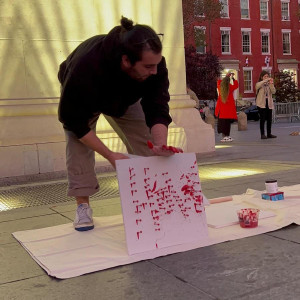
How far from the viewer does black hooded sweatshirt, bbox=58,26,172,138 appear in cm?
286

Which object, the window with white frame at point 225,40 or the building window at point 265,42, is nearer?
the window with white frame at point 225,40

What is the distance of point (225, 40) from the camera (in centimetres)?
4238

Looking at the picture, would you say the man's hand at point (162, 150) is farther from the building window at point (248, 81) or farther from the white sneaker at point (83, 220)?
the building window at point (248, 81)

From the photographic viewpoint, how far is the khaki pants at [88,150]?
355 centimetres

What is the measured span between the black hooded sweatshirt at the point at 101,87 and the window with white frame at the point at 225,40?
4021 centimetres

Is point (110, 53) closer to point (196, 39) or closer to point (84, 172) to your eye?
point (84, 172)

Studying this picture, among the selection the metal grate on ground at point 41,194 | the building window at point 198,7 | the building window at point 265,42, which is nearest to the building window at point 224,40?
the building window at point 265,42

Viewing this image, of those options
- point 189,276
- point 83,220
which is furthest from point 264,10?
point 189,276

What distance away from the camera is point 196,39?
3475 cm

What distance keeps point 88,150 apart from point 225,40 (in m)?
40.6

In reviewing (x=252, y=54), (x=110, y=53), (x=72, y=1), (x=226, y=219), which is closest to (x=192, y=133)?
(x=72, y=1)

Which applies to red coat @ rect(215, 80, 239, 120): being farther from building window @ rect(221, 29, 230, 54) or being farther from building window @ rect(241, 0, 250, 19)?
building window @ rect(241, 0, 250, 19)

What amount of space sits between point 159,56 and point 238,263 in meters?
1.23

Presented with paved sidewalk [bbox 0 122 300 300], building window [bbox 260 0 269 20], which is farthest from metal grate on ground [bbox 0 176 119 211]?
building window [bbox 260 0 269 20]
